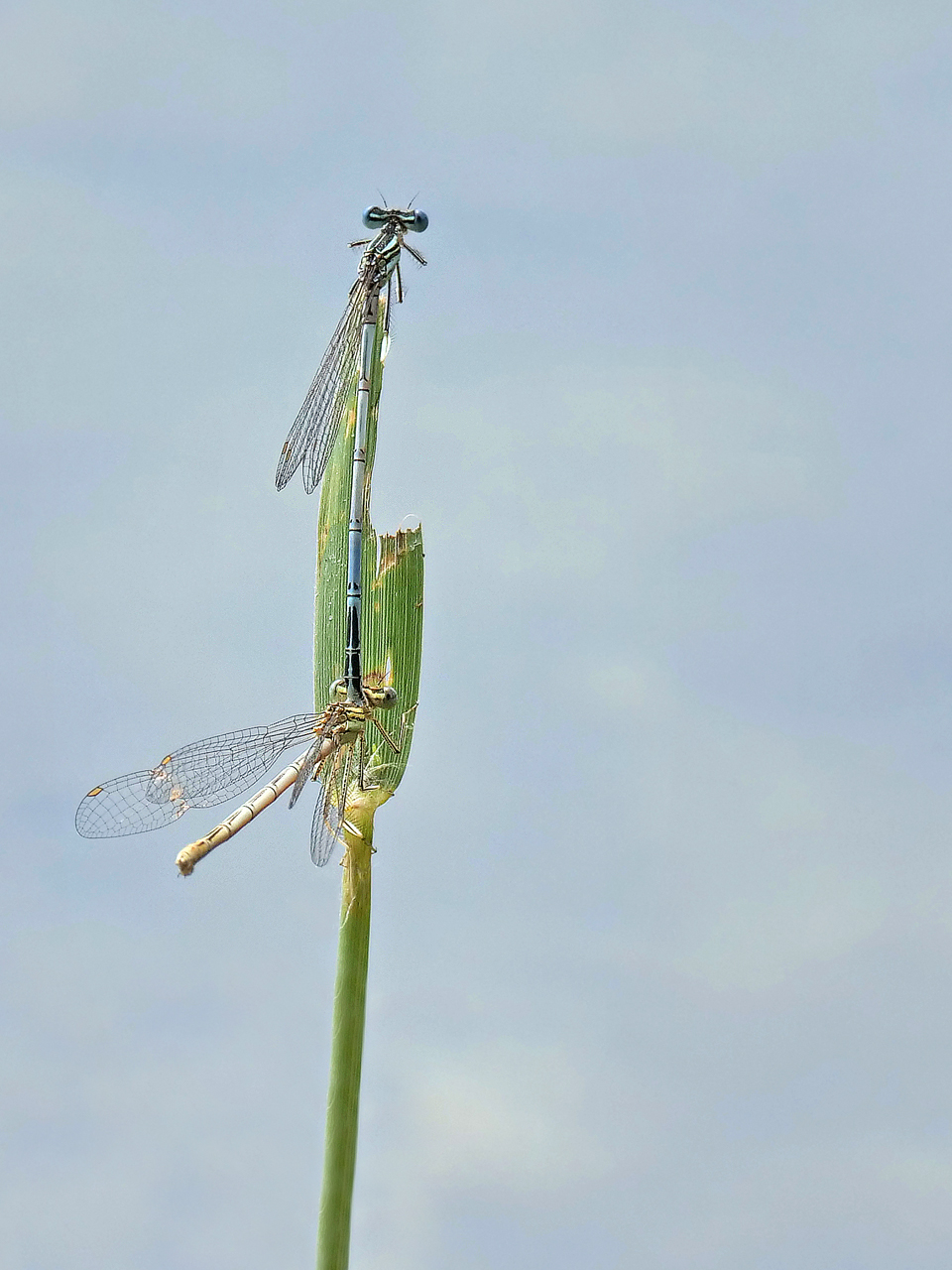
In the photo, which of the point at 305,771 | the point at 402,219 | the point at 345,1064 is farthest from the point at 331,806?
the point at 402,219

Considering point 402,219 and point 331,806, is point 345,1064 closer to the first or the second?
point 331,806

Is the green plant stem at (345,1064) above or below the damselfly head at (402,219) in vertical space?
below

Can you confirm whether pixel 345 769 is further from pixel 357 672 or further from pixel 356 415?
pixel 356 415

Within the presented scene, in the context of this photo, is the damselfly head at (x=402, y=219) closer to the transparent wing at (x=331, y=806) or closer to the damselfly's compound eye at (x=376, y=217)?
the damselfly's compound eye at (x=376, y=217)

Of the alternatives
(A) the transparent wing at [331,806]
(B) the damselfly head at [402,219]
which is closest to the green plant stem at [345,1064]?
(A) the transparent wing at [331,806]

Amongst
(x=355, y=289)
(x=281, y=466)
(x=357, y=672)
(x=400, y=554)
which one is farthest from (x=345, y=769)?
(x=355, y=289)

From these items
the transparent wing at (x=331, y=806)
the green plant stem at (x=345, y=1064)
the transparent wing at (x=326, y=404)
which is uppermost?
the transparent wing at (x=326, y=404)

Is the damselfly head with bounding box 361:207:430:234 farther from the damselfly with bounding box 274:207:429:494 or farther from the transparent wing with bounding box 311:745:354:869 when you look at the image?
the transparent wing with bounding box 311:745:354:869
